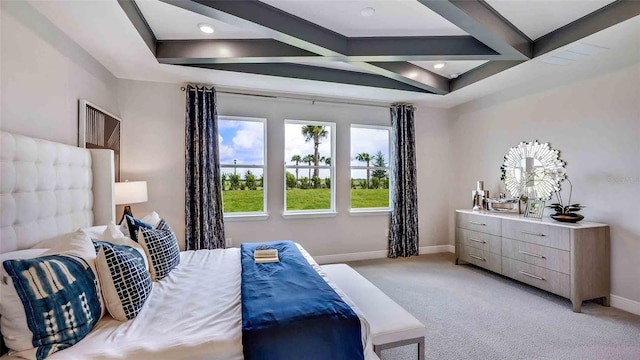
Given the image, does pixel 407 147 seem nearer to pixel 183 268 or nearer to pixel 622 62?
pixel 622 62

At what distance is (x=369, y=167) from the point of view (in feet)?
15.8

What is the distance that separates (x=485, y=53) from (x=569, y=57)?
0.89m

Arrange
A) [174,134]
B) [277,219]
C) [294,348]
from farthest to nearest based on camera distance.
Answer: [277,219] < [174,134] < [294,348]

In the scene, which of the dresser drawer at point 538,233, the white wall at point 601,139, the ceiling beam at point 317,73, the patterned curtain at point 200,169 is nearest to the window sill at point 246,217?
the patterned curtain at point 200,169

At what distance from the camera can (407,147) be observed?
15.6 feet

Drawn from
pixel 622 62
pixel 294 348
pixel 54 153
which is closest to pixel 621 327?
pixel 622 62

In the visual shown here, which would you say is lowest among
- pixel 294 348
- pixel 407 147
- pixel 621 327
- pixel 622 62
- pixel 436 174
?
pixel 621 327

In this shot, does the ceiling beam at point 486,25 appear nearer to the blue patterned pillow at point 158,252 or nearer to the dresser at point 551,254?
the dresser at point 551,254

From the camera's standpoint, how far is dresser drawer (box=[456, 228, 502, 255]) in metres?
3.70

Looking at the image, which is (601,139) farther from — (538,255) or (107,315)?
(107,315)

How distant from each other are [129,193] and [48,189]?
1121 mm

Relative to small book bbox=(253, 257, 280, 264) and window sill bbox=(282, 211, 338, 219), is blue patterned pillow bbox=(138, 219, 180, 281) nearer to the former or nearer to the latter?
small book bbox=(253, 257, 280, 264)

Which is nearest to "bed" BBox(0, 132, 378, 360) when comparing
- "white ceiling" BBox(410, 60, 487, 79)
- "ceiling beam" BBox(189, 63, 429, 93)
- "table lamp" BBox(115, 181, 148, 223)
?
"table lamp" BBox(115, 181, 148, 223)

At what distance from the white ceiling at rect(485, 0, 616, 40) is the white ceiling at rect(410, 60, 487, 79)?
0.82m
